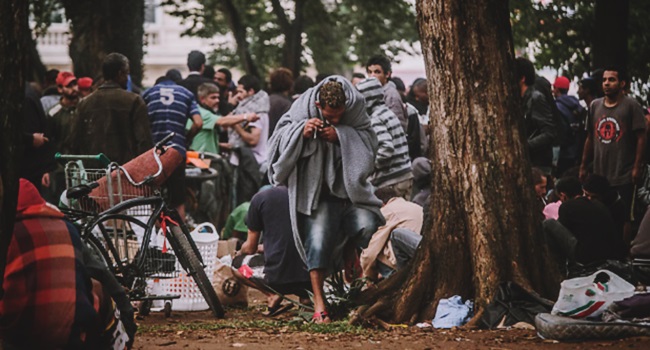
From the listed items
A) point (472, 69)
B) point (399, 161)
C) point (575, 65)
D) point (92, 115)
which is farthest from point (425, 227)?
point (575, 65)

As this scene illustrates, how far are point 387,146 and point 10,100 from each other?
23.5 feet

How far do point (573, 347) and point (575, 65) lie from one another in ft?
40.8

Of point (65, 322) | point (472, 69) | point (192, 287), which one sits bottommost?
point (192, 287)

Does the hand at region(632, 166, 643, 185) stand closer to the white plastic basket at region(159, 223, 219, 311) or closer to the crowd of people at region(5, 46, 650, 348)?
the crowd of people at region(5, 46, 650, 348)

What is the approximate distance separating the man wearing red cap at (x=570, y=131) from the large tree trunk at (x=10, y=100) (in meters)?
10.7

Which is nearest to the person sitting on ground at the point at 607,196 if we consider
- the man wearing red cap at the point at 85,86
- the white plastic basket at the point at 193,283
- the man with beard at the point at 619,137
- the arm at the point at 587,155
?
the man with beard at the point at 619,137

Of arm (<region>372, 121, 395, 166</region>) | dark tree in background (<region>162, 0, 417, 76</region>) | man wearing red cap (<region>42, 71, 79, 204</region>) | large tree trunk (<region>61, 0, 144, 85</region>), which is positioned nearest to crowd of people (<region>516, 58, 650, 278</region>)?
arm (<region>372, 121, 395, 166</region>)

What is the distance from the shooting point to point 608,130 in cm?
1370

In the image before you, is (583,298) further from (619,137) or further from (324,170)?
(619,137)

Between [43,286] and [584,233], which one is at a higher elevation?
[43,286]

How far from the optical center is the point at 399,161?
41.9 ft

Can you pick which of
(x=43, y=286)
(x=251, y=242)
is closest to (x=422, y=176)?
(x=251, y=242)

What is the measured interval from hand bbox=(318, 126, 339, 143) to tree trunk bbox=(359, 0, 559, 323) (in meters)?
0.81

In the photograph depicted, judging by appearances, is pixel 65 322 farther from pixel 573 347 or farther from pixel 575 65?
pixel 575 65
